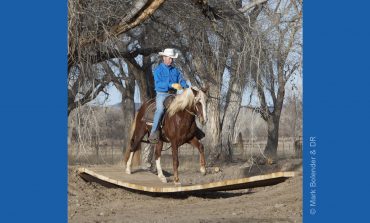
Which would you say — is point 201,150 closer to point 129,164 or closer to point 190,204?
point 190,204

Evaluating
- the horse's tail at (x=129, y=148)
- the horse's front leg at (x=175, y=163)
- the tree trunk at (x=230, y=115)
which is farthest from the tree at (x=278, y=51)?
the horse's tail at (x=129, y=148)

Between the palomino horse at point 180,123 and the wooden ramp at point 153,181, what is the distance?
0.20 meters

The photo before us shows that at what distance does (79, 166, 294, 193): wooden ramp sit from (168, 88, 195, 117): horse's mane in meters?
0.91

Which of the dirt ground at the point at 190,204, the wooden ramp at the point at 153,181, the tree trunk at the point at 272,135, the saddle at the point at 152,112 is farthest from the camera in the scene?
the tree trunk at the point at 272,135

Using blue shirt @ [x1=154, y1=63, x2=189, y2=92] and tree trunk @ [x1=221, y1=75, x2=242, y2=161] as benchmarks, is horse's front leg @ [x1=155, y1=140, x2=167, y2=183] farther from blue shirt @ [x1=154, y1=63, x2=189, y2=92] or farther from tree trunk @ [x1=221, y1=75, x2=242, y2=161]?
tree trunk @ [x1=221, y1=75, x2=242, y2=161]

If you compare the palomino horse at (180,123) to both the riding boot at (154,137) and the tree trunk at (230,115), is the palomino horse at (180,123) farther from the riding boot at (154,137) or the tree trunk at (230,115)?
the tree trunk at (230,115)

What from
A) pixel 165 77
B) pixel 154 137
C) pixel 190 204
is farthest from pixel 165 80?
pixel 190 204

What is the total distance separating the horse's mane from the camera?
7688 mm

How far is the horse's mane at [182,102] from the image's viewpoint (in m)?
7.69

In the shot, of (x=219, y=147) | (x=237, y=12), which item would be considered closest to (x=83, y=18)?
(x=237, y=12)

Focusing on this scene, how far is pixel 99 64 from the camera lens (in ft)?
29.1

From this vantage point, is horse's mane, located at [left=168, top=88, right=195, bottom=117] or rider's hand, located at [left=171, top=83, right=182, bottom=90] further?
rider's hand, located at [left=171, top=83, right=182, bottom=90]

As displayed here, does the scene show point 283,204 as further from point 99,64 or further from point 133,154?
point 99,64

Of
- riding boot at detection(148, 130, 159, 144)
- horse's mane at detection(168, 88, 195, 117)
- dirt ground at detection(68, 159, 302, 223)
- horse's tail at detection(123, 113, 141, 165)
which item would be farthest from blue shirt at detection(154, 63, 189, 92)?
dirt ground at detection(68, 159, 302, 223)
